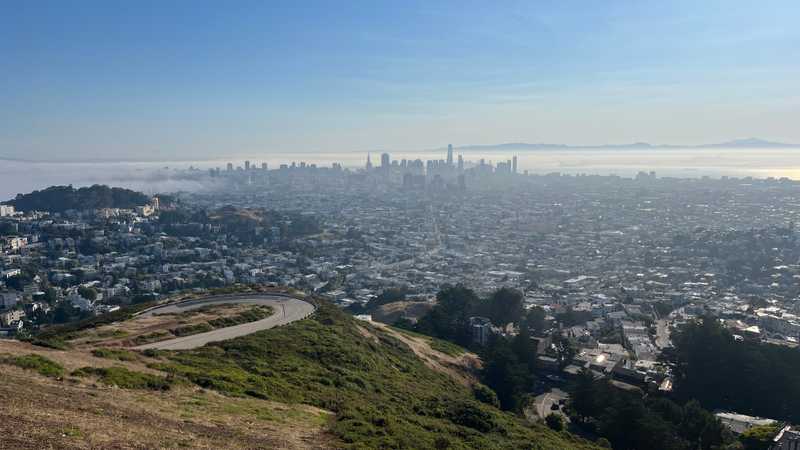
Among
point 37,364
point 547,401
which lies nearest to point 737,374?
point 547,401

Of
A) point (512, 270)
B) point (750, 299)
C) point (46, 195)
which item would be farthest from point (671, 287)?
point (46, 195)

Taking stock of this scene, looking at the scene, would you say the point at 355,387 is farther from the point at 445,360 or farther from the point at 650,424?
the point at 650,424

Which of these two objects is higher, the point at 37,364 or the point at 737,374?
the point at 37,364

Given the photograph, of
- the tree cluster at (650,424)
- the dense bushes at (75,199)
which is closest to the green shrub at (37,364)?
the tree cluster at (650,424)

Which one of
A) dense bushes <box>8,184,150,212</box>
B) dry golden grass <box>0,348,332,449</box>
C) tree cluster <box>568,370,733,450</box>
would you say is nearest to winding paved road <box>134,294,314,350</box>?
dry golden grass <box>0,348,332,449</box>

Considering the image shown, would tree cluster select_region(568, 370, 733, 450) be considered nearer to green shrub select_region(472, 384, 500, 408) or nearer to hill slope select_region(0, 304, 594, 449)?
hill slope select_region(0, 304, 594, 449)

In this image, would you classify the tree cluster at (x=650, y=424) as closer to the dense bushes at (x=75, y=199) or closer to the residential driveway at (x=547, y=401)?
the residential driveway at (x=547, y=401)
